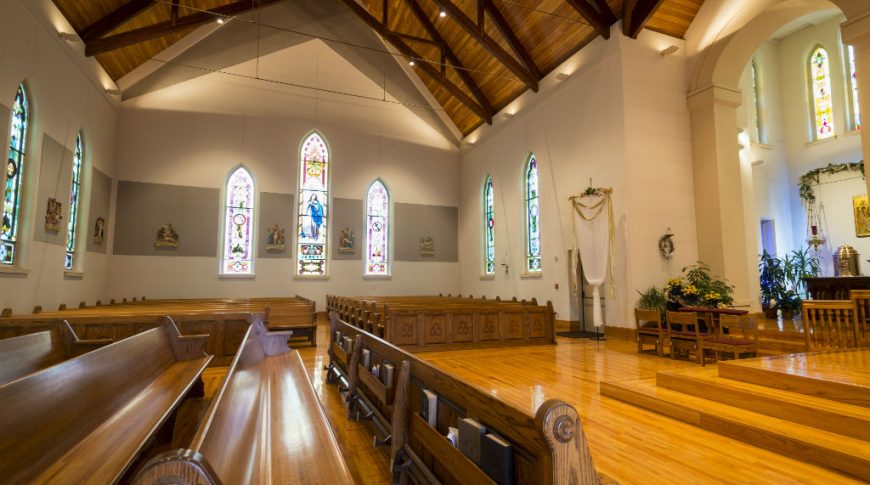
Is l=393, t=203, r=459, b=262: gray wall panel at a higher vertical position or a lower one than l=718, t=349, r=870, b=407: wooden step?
higher

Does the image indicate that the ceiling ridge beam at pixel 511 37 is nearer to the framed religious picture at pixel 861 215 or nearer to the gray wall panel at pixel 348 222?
the gray wall panel at pixel 348 222

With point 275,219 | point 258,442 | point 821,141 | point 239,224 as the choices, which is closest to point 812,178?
point 821,141

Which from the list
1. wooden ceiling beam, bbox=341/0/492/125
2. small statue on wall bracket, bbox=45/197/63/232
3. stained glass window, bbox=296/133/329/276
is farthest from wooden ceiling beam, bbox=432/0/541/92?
small statue on wall bracket, bbox=45/197/63/232

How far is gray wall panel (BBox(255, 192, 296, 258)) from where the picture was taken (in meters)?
10.6

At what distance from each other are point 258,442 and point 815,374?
3394 millimetres

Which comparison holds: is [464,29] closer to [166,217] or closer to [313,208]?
[313,208]

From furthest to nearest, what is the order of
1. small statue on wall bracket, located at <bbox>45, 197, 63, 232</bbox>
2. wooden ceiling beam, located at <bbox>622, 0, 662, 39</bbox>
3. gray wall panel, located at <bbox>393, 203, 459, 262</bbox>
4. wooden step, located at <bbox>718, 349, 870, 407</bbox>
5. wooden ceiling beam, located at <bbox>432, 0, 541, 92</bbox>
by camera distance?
gray wall panel, located at <bbox>393, 203, 459, 262</bbox>, wooden ceiling beam, located at <bbox>432, 0, 541, 92</bbox>, wooden ceiling beam, located at <bbox>622, 0, 662, 39</bbox>, small statue on wall bracket, located at <bbox>45, 197, 63, 232</bbox>, wooden step, located at <bbox>718, 349, 870, 407</bbox>

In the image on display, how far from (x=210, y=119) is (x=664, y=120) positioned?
9436mm

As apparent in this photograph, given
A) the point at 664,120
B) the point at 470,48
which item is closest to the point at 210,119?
the point at 470,48

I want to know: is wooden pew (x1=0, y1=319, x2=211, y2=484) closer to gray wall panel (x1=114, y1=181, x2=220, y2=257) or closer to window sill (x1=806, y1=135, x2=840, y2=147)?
gray wall panel (x1=114, y1=181, x2=220, y2=257)

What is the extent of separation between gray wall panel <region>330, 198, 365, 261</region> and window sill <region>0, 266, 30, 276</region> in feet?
19.1

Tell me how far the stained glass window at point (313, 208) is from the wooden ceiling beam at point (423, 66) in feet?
9.63

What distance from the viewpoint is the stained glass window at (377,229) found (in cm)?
1164

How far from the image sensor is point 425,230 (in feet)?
40.2
